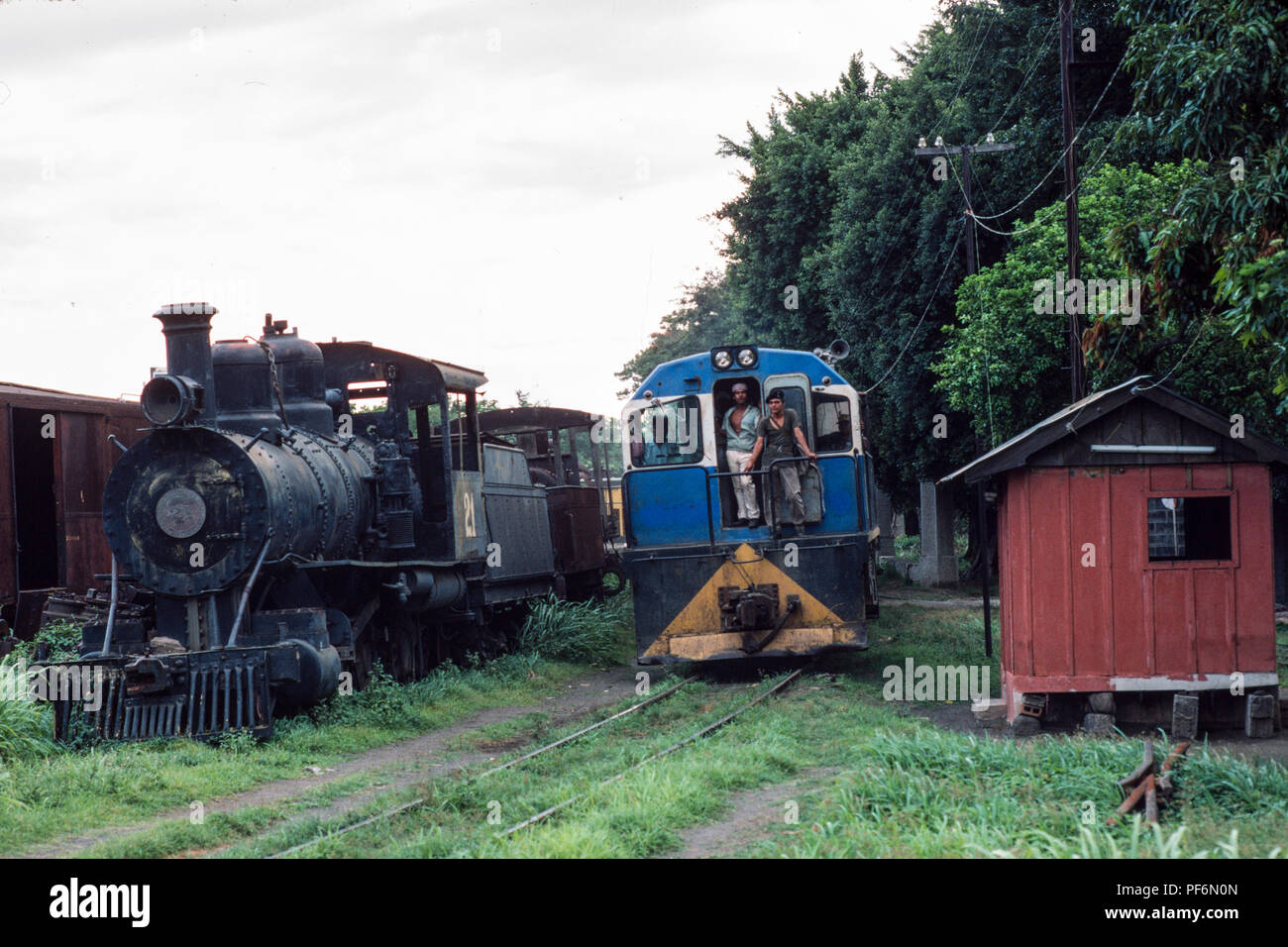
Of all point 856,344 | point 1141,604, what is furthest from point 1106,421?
point 856,344

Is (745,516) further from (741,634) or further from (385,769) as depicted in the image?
(385,769)

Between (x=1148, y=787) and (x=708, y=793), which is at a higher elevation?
(x=1148, y=787)

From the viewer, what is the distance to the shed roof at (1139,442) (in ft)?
33.7

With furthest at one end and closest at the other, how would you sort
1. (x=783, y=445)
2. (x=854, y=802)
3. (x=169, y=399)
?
1. (x=783, y=445)
2. (x=169, y=399)
3. (x=854, y=802)

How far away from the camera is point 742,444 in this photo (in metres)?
13.8

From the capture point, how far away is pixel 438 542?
46.8ft

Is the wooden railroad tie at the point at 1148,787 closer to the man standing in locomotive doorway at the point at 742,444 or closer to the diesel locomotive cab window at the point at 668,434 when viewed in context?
the man standing in locomotive doorway at the point at 742,444

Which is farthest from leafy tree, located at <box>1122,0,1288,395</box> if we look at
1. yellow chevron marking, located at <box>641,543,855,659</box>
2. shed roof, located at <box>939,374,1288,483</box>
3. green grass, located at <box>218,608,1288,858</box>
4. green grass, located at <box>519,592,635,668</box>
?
green grass, located at <box>519,592,635,668</box>

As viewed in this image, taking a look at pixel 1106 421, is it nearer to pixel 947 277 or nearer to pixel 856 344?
pixel 947 277

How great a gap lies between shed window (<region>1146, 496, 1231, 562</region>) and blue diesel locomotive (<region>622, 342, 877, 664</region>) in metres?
3.07

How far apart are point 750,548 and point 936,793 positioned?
6093 mm

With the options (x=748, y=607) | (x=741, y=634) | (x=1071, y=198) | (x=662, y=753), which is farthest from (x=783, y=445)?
(x=1071, y=198)

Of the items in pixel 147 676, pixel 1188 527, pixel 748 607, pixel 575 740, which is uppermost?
pixel 1188 527

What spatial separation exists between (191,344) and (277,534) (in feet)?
5.99
